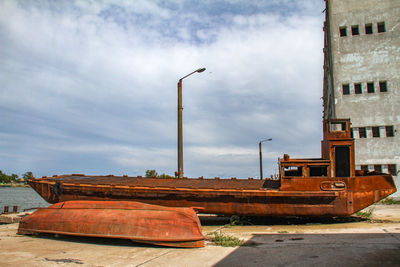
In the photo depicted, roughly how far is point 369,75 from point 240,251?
85.0 feet

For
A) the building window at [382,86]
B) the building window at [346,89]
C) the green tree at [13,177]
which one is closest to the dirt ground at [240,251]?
the building window at [346,89]

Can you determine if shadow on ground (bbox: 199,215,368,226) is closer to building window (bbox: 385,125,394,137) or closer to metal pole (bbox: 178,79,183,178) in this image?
metal pole (bbox: 178,79,183,178)

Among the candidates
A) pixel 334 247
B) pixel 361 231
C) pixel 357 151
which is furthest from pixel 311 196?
pixel 357 151

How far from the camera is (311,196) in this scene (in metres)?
9.56

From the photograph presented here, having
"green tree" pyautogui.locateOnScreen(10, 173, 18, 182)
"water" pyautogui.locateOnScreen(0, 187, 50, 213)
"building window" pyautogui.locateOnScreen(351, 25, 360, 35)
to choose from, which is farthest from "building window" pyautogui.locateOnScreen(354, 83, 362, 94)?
"green tree" pyautogui.locateOnScreen(10, 173, 18, 182)

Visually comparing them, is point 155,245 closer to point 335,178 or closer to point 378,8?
point 335,178

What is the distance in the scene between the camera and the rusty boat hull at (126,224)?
22.9ft

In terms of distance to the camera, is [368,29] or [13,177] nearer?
[368,29]

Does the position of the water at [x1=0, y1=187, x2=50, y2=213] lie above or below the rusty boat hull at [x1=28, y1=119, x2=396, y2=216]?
below

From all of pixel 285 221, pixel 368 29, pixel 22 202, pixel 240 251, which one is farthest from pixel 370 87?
pixel 22 202

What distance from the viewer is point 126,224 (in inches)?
293

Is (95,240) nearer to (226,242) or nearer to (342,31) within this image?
(226,242)

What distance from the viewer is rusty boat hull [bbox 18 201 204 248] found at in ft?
22.9

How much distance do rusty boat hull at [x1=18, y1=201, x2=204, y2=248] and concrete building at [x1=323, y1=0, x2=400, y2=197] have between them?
928 inches
